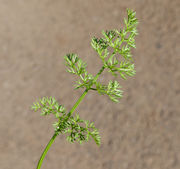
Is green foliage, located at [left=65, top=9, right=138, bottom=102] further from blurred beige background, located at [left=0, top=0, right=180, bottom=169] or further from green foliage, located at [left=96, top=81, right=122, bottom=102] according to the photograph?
blurred beige background, located at [left=0, top=0, right=180, bottom=169]

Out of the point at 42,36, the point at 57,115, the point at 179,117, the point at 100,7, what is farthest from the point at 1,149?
the point at 57,115

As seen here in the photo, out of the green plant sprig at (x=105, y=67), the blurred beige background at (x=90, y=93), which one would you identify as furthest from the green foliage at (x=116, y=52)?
the blurred beige background at (x=90, y=93)

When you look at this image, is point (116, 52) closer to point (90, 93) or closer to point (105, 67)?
point (105, 67)

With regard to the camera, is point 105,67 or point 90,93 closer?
point 105,67

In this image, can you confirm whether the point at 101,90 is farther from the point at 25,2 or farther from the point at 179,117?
the point at 25,2

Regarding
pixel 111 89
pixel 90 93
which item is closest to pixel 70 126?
pixel 111 89

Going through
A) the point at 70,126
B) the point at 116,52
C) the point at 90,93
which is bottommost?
the point at 70,126

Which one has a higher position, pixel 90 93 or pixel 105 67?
pixel 90 93

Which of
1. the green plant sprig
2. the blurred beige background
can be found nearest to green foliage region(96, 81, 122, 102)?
the green plant sprig
